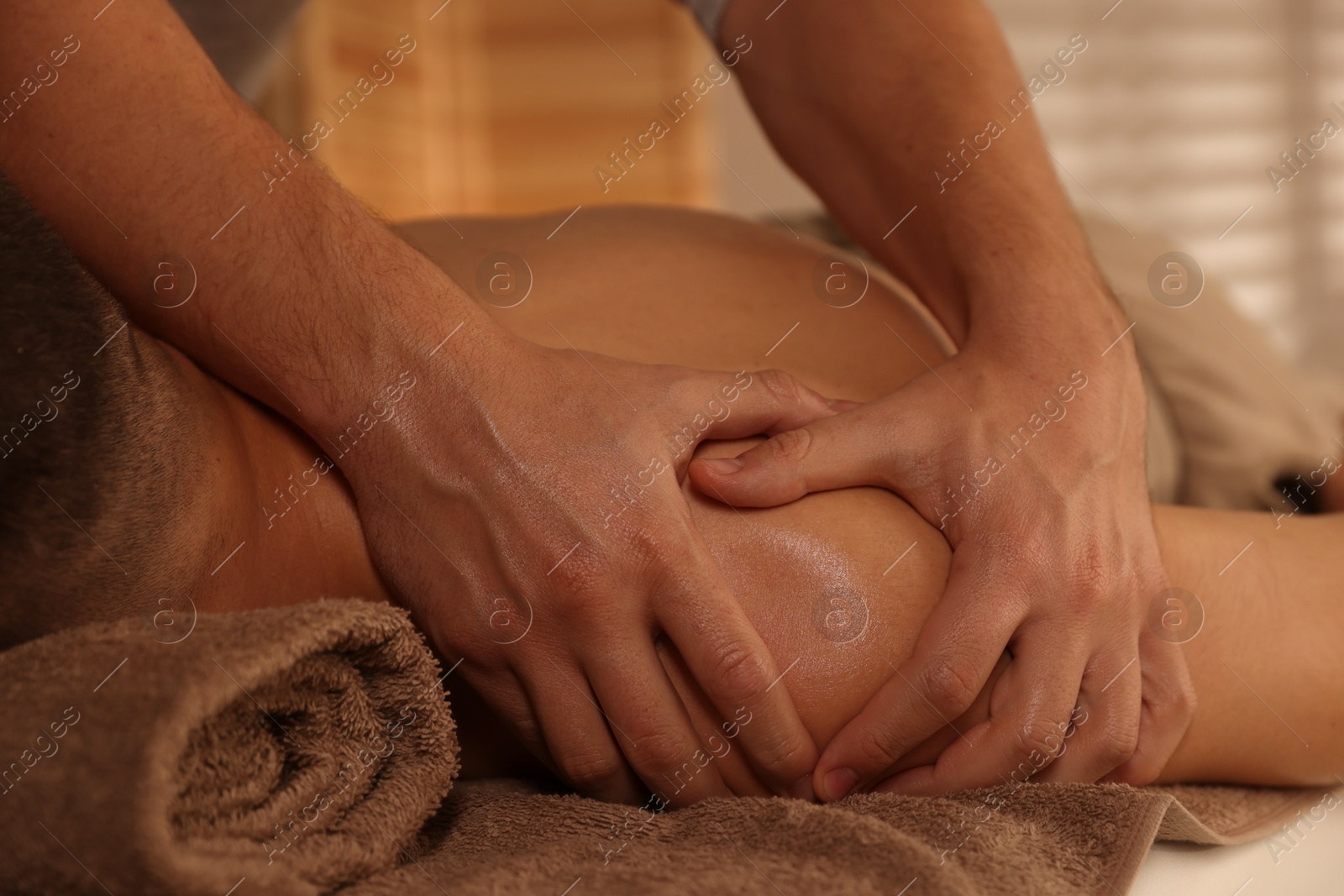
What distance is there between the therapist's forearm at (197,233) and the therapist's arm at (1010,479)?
0.24 m

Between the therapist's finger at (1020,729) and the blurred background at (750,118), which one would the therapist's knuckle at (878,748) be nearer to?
the therapist's finger at (1020,729)

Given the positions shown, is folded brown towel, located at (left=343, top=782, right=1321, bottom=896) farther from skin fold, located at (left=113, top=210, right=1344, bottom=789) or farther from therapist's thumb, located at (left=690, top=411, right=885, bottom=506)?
therapist's thumb, located at (left=690, top=411, right=885, bottom=506)

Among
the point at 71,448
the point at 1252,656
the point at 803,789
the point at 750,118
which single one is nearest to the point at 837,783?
the point at 803,789

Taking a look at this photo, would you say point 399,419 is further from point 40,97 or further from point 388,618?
point 40,97

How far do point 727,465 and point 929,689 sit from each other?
0.62 ft

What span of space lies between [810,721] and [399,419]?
327mm

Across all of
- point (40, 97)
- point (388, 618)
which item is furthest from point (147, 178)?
point (388, 618)

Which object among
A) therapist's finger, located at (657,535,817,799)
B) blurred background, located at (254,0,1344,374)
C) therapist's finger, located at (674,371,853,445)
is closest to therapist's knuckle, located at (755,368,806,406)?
therapist's finger, located at (674,371,853,445)

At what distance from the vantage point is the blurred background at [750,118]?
2379 mm

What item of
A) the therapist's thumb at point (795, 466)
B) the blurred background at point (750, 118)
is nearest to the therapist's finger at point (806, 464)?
the therapist's thumb at point (795, 466)

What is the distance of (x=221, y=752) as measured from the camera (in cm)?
47

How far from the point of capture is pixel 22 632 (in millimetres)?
518

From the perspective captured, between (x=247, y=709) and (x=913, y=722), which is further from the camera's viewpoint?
(x=913, y=722)

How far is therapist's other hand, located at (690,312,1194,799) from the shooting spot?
2.06 ft
